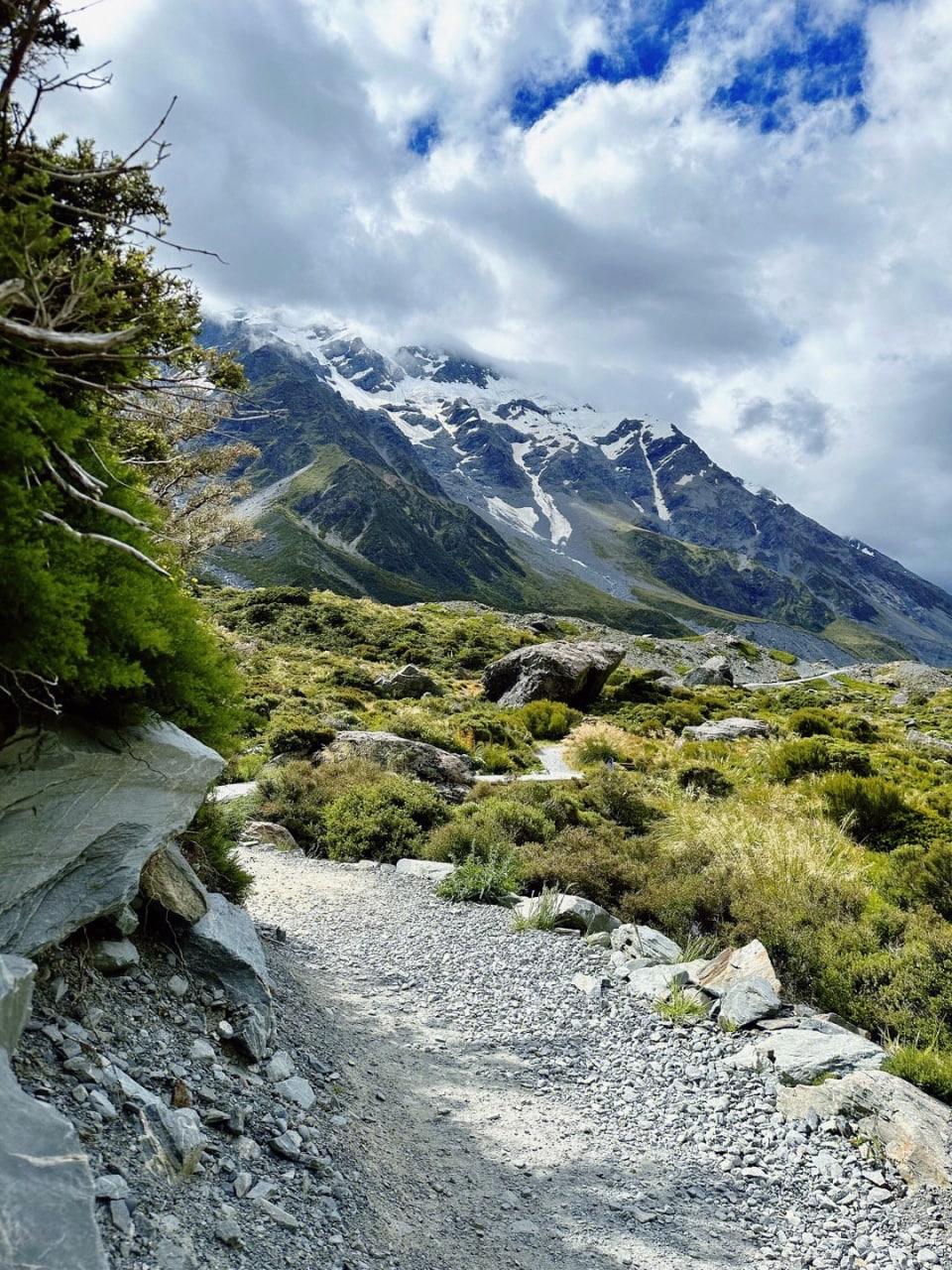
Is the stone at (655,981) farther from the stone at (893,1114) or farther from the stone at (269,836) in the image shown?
the stone at (269,836)

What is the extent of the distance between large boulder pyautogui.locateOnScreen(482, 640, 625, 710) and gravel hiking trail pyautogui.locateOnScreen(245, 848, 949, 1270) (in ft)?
82.6

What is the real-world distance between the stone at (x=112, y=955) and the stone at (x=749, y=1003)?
223 inches

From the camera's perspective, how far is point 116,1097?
3434mm

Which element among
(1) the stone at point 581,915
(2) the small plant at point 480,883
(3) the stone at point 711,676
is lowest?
(2) the small plant at point 480,883

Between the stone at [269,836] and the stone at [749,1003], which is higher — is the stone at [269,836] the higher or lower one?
the lower one

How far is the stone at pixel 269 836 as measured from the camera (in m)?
13.0

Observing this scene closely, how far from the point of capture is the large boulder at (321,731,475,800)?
55.2 feet

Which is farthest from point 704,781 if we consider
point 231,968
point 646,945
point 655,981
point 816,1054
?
point 231,968

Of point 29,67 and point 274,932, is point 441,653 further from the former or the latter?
point 29,67

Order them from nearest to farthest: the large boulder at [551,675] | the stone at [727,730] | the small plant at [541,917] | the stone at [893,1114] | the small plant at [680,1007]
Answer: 1. the stone at [893,1114]
2. the small plant at [680,1007]
3. the small plant at [541,917]
4. the stone at [727,730]
5. the large boulder at [551,675]

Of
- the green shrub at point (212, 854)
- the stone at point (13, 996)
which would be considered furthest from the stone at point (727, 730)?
the stone at point (13, 996)

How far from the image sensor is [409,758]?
56.9ft

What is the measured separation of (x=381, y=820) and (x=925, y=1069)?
9376mm

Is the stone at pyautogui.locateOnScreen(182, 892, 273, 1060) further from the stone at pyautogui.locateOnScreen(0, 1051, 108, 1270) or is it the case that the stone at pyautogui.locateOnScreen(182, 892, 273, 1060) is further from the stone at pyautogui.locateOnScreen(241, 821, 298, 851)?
the stone at pyautogui.locateOnScreen(241, 821, 298, 851)
